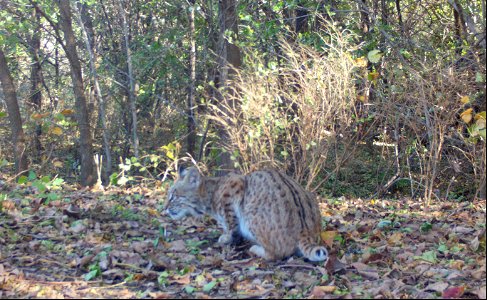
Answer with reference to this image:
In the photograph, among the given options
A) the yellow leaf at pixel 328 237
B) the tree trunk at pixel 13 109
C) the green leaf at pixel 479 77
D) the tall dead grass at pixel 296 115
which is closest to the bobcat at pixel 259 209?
the yellow leaf at pixel 328 237

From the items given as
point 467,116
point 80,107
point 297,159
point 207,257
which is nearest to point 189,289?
point 207,257

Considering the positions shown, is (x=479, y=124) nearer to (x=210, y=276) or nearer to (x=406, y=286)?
(x=406, y=286)

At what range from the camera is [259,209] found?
710cm

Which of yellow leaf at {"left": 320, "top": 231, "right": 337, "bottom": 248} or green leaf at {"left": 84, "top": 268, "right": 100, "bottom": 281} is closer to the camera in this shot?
green leaf at {"left": 84, "top": 268, "right": 100, "bottom": 281}

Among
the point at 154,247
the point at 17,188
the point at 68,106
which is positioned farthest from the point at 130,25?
the point at 154,247

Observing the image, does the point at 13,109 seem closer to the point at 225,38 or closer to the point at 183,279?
the point at 225,38

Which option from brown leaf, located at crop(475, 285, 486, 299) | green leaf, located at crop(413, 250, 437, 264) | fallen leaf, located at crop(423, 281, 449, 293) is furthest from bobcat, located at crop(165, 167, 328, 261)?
brown leaf, located at crop(475, 285, 486, 299)

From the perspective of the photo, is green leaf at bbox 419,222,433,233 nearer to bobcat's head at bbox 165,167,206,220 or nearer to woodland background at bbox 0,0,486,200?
woodland background at bbox 0,0,486,200

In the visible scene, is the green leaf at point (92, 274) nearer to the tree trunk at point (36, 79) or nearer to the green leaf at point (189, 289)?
the green leaf at point (189, 289)

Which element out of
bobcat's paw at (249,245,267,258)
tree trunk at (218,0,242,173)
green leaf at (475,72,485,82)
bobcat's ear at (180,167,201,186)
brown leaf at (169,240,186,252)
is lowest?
bobcat's paw at (249,245,267,258)

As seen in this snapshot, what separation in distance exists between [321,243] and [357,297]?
5.43 ft

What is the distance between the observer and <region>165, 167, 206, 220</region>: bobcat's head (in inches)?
318

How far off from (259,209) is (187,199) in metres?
1.33

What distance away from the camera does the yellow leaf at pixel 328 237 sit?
23.1 feet
